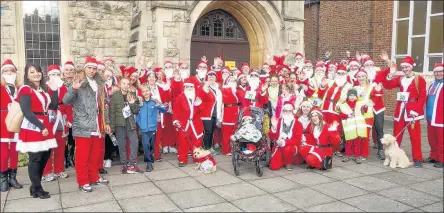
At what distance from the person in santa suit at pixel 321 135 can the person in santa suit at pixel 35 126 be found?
13.8 feet

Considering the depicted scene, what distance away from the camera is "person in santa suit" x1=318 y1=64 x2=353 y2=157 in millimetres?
7107

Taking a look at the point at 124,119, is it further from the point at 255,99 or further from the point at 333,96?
the point at 333,96

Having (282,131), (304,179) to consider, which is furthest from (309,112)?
(304,179)

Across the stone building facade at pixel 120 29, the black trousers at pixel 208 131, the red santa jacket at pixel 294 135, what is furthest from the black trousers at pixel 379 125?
the stone building facade at pixel 120 29

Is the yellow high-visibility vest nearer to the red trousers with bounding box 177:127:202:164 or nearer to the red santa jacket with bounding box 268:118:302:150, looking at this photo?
the red santa jacket with bounding box 268:118:302:150

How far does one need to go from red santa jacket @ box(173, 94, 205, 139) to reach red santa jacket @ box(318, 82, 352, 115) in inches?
101

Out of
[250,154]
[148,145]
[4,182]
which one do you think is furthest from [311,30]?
[4,182]

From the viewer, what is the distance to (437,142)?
259 inches

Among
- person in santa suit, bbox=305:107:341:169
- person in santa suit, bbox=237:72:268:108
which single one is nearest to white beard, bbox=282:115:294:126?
person in santa suit, bbox=305:107:341:169

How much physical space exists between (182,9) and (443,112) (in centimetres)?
666

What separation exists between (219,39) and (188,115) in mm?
5305

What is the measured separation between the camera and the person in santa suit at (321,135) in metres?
6.35

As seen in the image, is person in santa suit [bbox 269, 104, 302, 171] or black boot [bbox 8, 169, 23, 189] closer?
black boot [bbox 8, 169, 23, 189]

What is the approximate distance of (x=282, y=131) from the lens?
6.42m
